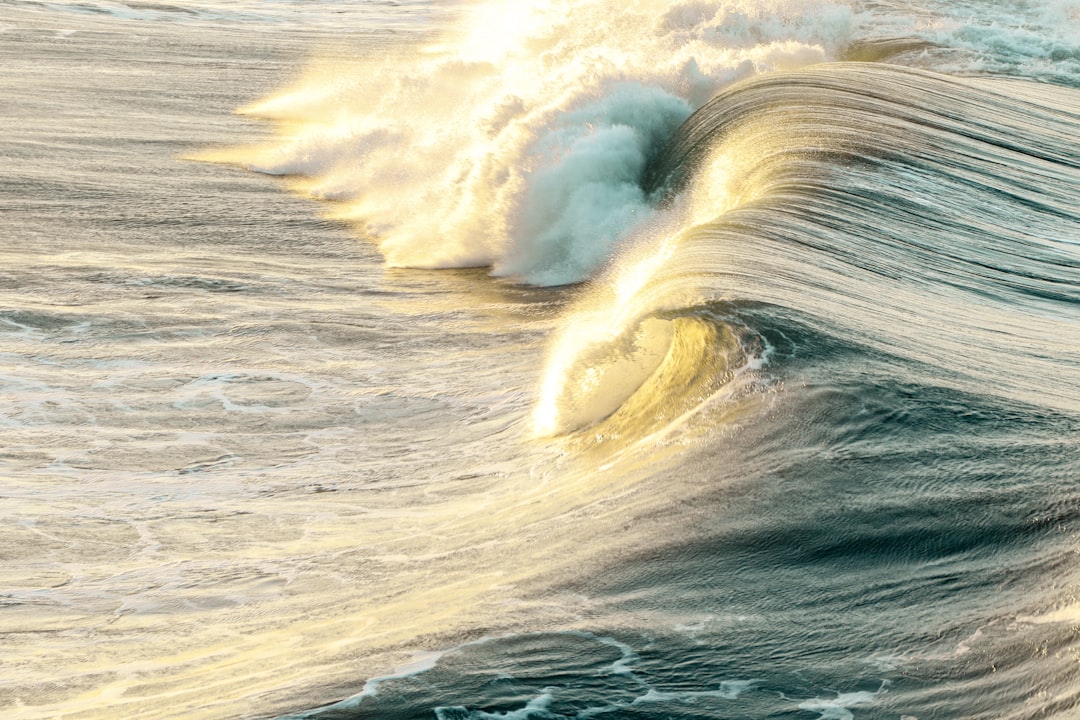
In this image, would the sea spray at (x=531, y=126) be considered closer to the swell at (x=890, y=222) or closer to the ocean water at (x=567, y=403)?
the ocean water at (x=567, y=403)

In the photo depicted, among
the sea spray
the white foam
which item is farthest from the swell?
the white foam

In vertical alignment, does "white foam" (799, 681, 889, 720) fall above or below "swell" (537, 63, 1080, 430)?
below

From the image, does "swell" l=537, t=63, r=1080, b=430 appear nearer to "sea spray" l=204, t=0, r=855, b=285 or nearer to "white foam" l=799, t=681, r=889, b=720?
"sea spray" l=204, t=0, r=855, b=285

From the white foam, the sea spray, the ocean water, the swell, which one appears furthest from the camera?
the sea spray

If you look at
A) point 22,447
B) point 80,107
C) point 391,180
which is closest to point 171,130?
point 80,107

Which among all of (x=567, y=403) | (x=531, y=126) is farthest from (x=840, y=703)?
(x=531, y=126)

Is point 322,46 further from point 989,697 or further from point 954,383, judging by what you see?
point 989,697
